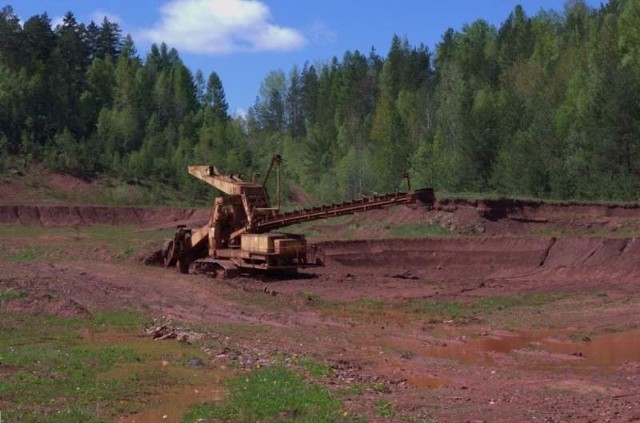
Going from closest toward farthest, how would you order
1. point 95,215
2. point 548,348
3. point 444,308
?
point 548,348 → point 444,308 → point 95,215

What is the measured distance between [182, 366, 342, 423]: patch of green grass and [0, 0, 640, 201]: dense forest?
42.8 metres

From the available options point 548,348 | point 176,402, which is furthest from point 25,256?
point 176,402

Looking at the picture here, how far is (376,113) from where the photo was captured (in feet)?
356

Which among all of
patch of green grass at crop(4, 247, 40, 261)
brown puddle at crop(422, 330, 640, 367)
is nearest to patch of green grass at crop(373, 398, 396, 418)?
brown puddle at crop(422, 330, 640, 367)

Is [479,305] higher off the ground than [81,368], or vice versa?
[81,368]

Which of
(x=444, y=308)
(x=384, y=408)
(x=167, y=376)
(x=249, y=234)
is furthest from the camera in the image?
(x=249, y=234)

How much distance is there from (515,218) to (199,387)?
35779mm

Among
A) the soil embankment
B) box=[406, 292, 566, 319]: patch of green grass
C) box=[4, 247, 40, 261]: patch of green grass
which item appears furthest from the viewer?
the soil embankment

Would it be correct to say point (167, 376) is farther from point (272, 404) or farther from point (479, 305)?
point (479, 305)

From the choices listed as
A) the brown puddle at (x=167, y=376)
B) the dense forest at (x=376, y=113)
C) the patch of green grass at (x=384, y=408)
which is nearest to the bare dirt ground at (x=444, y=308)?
the patch of green grass at (x=384, y=408)

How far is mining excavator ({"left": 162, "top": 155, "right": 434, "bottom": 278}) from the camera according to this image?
37562 mm

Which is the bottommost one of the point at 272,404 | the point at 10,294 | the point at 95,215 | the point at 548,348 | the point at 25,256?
the point at 548,348

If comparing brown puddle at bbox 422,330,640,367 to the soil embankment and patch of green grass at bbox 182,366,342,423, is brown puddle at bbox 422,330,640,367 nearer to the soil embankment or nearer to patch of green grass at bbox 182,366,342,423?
patch of green grass at bbox 182,366,342,423

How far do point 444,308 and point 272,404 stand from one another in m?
18.3
